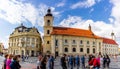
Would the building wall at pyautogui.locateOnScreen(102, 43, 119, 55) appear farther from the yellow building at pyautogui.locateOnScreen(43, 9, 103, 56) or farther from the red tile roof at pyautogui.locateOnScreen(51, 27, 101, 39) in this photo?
the yellow building at pyautogui.locateOnScreen(43, 9, 103, 56)

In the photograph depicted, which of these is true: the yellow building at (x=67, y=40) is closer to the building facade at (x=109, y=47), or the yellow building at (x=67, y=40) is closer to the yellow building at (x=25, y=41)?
the yellow building at (x=25, y=41)

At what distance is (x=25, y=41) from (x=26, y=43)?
987 millimetres

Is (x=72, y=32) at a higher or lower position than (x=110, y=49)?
higher

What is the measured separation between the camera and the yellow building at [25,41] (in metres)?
100

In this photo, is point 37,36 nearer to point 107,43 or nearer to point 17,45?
point 17,45

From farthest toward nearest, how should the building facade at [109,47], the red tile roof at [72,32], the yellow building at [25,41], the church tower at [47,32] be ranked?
the building facade at [109,47], the yellow building at [25,41], the red tile roof at [72,32], the church tower at [47,32]

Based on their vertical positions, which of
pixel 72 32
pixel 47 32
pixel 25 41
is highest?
pixel 72 32

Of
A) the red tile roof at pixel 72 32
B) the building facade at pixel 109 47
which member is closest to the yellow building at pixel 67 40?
the red tile roof at pixel 72 32

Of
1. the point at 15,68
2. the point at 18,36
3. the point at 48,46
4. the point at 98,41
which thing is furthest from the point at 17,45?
the point at 15,68

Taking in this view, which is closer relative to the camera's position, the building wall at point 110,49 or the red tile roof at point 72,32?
the red tile roof at point 72,32

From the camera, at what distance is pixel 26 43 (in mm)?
100688

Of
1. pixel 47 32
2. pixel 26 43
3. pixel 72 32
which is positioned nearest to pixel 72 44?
pixel 72 32

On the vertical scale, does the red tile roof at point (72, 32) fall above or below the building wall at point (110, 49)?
above

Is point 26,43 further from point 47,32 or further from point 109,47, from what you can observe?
point 109,47
